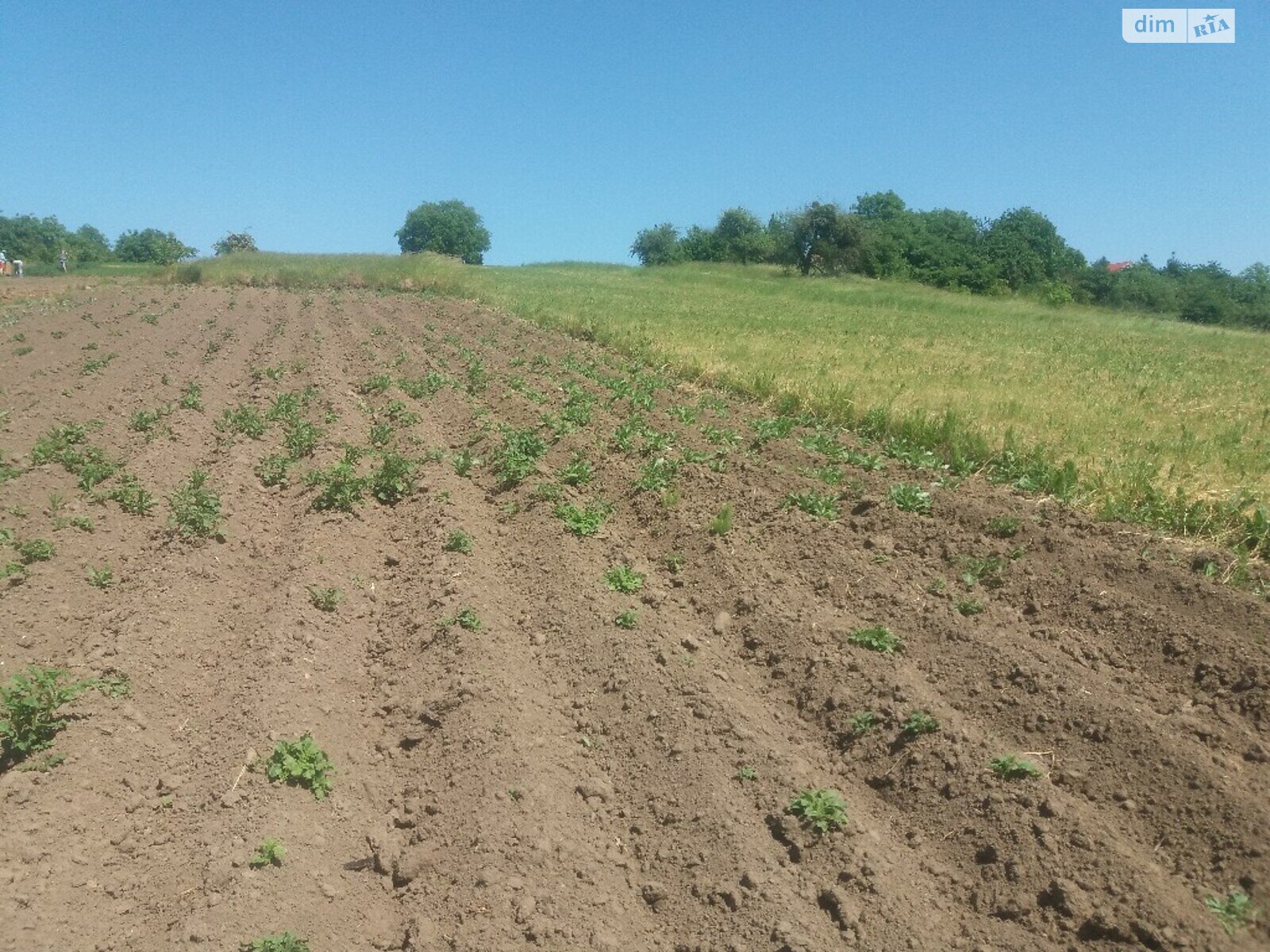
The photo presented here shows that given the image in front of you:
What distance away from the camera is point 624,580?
238 inches

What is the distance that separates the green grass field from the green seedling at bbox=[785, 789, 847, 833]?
3.63 meters

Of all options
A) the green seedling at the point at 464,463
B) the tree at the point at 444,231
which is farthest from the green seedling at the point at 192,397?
the tree at the point at 444,231

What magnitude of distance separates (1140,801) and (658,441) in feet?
18.7

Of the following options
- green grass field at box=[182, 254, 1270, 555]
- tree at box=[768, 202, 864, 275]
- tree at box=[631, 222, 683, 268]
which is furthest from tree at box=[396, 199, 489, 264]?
green grass field at box=[182, 254, 1270, 555]

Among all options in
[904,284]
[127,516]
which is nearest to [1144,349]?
[127,516]

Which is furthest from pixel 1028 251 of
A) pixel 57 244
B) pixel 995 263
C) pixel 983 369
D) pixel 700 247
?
pixel 57 244

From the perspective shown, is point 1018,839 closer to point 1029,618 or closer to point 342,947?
point 1029,618

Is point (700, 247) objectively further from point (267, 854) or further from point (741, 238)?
point (267, 854)

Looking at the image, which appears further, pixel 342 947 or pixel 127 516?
pixel 127 516

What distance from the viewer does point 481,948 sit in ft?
10.9

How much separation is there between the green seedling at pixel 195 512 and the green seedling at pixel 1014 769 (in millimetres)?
5739

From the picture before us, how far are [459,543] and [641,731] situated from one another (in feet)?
8.59

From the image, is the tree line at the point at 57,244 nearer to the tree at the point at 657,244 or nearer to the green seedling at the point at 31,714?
the tree at the point at 657,244

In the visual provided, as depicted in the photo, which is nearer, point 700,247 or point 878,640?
point 878,640
